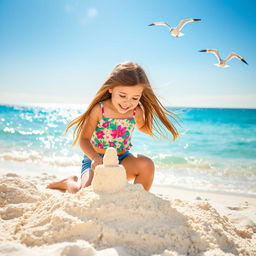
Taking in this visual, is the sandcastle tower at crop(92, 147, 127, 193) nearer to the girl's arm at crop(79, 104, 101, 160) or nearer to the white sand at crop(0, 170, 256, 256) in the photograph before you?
the white sand at crop(0, 170, 256, 256)

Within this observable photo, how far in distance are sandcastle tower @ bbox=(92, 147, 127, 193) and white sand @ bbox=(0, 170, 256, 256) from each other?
40mm

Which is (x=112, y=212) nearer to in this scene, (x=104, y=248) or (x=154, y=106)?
(x=104, y=248)

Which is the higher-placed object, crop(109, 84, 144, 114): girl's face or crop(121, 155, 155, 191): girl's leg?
crop(109, 84, 144, 114): girl's face

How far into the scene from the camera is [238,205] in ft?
9.82

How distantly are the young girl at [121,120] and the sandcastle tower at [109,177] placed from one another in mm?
749

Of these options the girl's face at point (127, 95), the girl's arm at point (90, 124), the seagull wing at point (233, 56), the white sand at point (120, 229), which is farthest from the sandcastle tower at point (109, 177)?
the seagull wing at point (233, 56)

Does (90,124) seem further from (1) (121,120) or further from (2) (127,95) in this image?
(2) (127,95)

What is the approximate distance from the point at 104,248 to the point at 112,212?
22cm

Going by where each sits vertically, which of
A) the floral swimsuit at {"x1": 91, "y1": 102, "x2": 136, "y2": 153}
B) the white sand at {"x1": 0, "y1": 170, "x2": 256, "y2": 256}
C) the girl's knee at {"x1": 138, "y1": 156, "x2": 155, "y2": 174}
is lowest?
the white sand at {"x1": 0, "y1": 170, "x2": 256, "y2": 256}

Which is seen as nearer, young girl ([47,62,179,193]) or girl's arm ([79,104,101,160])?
young girl ([47,62,179,193])

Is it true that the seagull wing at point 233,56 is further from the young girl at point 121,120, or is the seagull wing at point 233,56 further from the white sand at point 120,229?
the white sand at point 120,229

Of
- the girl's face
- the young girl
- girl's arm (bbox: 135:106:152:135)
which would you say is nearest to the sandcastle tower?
the young girl

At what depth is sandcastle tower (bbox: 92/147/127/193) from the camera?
1649 millimetres

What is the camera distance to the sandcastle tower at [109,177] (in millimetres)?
1649
